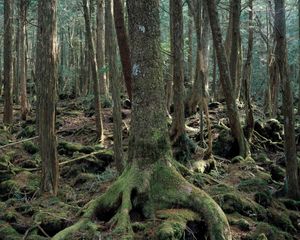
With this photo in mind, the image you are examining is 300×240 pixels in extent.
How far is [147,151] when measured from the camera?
688cm

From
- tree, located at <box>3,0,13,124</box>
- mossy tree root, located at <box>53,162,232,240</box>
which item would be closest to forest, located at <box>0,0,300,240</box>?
mossy tree root, located at <box>53,162,232,240</box>

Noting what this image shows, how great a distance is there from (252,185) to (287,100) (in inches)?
84.0

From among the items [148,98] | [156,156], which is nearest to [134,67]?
[148,98]

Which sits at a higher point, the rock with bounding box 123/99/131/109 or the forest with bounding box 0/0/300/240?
the rock with bounding box 123/99/131/109

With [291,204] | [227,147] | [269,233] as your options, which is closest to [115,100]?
[227,147]

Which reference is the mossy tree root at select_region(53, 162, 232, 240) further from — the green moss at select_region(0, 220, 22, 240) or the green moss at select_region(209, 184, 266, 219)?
the green moss at select_region(209, 184, 266, 219)

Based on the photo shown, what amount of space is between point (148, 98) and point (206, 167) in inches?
207

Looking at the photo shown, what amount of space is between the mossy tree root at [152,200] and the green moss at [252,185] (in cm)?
380

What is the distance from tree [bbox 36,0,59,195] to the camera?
9195mm

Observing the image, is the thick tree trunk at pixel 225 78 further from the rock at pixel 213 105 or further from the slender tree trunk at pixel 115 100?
the rock at pixel 213 105

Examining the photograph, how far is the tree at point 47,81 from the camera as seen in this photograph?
30.2ft

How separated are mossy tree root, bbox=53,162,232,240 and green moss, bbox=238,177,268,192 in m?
3.80

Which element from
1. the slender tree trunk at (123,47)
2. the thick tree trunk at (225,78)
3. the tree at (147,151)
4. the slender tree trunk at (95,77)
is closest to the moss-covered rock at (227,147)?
the thick tree trunk at (225,78)

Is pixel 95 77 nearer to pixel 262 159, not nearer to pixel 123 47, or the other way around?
pixel 123 47
